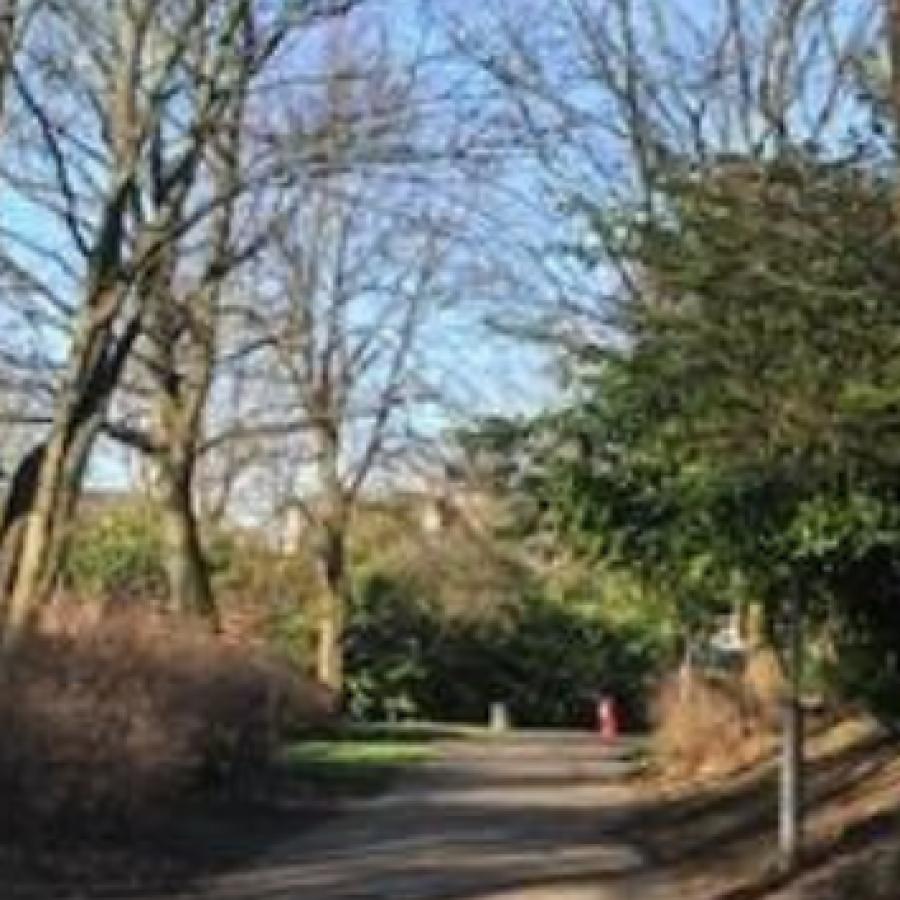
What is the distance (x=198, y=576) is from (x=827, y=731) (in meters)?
13.4

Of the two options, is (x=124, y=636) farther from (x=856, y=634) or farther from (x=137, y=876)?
(x=856, y=634)

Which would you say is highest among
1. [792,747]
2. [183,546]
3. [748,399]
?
[183,546]

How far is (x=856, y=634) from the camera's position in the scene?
25078 millimetres

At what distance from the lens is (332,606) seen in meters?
67.3

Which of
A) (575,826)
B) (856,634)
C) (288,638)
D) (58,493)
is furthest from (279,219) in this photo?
(288,638)

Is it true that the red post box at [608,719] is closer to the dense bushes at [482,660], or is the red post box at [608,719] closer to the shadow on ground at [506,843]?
the dense bushes at [482,660]

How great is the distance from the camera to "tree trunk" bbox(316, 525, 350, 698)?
6619 cm

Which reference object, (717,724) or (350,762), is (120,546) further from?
(717,724)

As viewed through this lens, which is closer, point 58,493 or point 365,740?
point 58,493

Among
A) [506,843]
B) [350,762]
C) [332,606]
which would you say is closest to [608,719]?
[332,606]

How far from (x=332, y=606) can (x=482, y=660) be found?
12.3 m

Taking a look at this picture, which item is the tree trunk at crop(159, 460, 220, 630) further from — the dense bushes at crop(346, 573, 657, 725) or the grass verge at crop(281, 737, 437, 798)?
the dense bushes at crop(346, 573, 657, 725)

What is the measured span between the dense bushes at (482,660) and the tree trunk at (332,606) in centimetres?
530

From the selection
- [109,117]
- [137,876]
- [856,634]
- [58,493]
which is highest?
[109,117]
